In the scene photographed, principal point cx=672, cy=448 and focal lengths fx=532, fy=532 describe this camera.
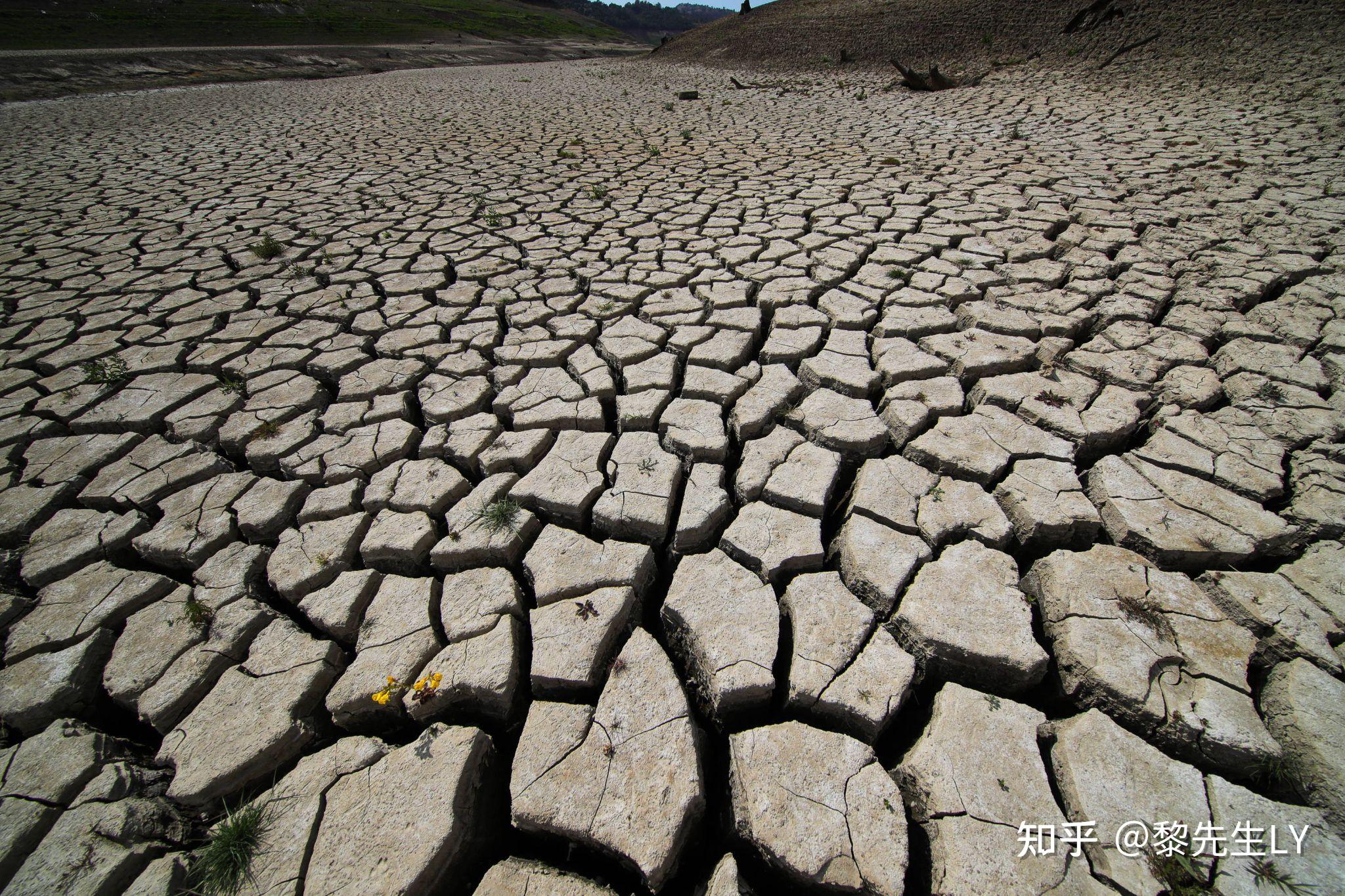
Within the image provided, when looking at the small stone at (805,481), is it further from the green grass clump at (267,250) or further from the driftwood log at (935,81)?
the driftwood log at (935,81)

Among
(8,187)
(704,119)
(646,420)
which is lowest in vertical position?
(8,187)

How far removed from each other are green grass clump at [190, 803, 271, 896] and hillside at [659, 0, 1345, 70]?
11028 millimetres

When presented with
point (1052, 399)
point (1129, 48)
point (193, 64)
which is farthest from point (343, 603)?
point (193, 64)

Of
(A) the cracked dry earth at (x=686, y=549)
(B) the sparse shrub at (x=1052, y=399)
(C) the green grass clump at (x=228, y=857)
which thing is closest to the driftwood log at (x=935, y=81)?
(A) the cracked dry earth at (x=686, y=549)

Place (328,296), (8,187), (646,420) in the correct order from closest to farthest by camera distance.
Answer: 1. (646,420)
2. (328,296)
3. (8,187)

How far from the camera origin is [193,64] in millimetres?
12633

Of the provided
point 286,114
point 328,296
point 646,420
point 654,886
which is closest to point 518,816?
point 654,886

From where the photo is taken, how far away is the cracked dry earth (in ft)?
3.49

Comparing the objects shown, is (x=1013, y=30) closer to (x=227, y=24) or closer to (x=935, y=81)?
(x=935, y=81)

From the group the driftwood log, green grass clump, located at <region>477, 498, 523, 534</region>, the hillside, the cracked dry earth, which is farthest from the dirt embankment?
→ green grass clump, located at <region>477, 498, 523, 534</region>

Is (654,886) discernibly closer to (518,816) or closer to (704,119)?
(518,816)

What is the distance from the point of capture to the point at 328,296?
299cm

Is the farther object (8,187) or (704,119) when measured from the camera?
(704,119)

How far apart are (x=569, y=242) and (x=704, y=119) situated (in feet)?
16.3
